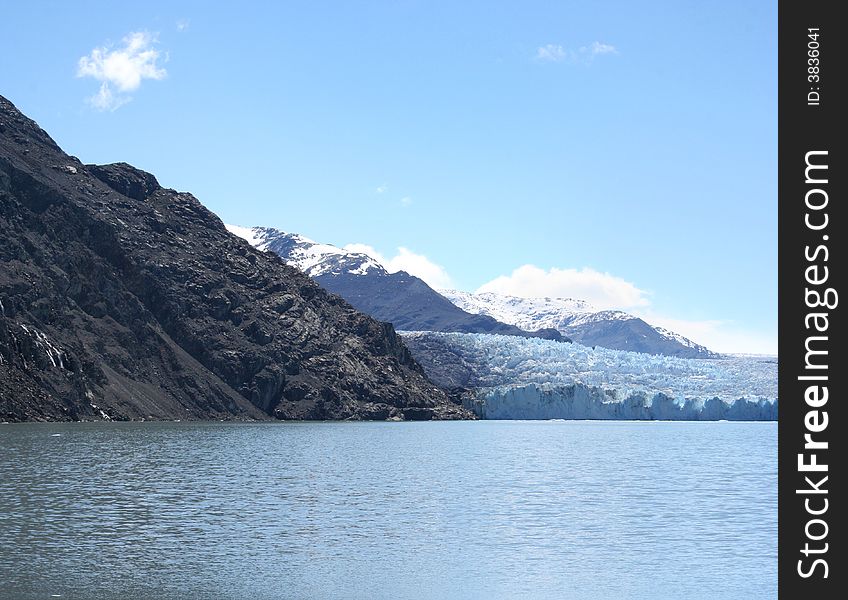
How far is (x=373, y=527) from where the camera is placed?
45469 mm

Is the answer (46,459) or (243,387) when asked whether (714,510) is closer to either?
(46,459)

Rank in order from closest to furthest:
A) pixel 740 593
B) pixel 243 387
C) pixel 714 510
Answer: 1. pixel 740 593
2. pixel 714 510
3. pixel 243 387

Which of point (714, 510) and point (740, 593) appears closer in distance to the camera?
point (740, 593)

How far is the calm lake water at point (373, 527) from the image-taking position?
3225 centimetres

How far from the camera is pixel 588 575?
113 feet

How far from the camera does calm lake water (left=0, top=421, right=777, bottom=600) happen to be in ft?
106

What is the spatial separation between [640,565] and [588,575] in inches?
127
